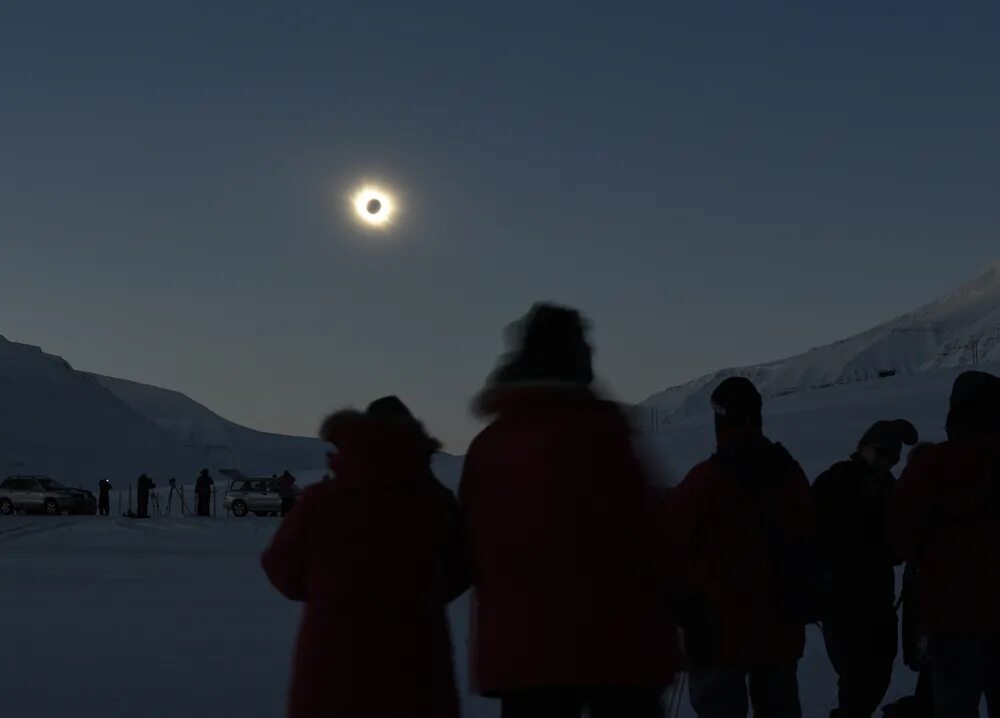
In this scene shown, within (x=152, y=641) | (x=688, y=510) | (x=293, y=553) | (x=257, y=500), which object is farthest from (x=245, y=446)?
(x=293, y=553)

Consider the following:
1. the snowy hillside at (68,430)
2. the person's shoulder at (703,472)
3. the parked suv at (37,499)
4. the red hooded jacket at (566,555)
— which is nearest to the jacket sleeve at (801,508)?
the person's shoulder at (703,472)

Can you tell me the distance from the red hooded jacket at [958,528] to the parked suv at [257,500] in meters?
34.2

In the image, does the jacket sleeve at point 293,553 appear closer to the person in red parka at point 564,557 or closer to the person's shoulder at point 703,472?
the person in red parka at point 564,557

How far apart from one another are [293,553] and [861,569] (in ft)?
11.2

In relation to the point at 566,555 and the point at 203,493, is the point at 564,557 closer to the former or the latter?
the point at 566,555

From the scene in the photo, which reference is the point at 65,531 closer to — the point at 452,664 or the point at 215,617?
the point at 215,617

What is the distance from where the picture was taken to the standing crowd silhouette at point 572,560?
130 inches

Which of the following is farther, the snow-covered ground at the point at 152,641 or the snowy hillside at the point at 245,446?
the snowy hillside at the point at 245,446

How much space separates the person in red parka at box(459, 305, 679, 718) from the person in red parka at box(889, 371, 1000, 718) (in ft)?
6.60

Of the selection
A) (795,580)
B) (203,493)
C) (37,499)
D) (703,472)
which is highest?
(37,499)

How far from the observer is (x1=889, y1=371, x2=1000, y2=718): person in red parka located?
4918mm

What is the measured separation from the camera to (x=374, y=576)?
12.1 feet

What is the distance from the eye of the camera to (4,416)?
97500 millimetres

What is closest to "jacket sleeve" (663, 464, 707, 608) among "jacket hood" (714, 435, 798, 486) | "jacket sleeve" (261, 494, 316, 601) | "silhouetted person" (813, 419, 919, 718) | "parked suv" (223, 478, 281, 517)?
"jacket hood" (714, 435, 798, 486)
